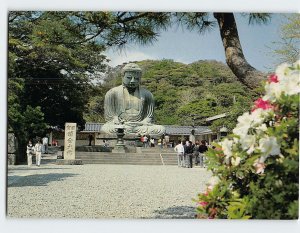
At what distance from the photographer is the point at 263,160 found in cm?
288

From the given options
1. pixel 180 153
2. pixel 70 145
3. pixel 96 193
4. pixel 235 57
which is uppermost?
pixel 235 57

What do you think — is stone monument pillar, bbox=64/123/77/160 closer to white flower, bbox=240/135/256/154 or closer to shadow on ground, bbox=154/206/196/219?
shadow on ground, bbox=154/206/196/219

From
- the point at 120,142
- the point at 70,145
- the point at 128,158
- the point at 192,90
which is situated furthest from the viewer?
the point at 120,142

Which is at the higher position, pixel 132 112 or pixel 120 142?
pixel 132 112

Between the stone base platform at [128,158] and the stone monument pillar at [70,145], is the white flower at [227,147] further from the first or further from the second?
the stone base platform at [128,158]

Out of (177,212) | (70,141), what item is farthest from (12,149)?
(177,212)

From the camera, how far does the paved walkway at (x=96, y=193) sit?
→ 4.76m

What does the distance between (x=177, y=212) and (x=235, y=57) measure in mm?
1881

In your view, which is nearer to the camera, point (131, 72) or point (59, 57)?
point (59, 57)

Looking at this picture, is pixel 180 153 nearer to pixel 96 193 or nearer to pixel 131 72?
pixel 131 72

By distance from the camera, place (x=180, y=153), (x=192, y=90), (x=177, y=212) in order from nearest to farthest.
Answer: (x=177, y=212) → (x=180, y=153) → (x=192, y=90)

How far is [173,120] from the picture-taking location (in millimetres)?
8688

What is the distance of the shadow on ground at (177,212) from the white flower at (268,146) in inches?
74.9

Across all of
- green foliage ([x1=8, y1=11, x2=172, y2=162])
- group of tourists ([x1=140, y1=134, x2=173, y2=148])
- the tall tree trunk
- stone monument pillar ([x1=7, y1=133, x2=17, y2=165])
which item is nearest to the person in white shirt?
group of tourists ([x1=140, y1=134, x2=173, y2=148])
